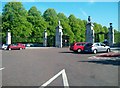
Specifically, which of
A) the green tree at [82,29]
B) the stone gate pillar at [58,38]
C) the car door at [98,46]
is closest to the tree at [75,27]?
the green tree at [82,29]

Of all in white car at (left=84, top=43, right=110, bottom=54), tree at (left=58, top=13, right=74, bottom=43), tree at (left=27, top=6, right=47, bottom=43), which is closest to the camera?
white car at (left=84, top=43, right=110, bottom=54)

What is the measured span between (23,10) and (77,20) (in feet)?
77.4

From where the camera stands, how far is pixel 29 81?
10367 mm

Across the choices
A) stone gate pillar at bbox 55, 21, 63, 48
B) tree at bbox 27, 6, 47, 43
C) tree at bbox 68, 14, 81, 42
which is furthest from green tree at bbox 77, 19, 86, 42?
stone gate pillar at bbox 55, 21, 63, 48

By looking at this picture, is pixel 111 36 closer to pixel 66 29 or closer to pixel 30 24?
pixel 30 24

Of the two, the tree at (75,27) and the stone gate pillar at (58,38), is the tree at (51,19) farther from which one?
the stone gate pillar at (58,38)

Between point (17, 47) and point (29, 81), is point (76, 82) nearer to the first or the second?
point (29, 81)

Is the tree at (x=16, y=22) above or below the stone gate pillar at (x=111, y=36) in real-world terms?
above

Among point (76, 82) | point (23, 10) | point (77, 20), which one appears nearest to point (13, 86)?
point (76, 82)

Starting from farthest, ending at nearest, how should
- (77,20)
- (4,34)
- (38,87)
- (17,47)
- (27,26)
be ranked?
(77,20) → (27,26) → (4,34) → (17,47) → (38,87)

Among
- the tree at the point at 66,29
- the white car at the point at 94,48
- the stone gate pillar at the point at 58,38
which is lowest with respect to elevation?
the white car at the point at 94,48

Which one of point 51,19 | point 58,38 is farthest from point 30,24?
point 58,38

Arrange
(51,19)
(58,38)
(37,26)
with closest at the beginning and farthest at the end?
(58,38) → (37,26) → (51,19)

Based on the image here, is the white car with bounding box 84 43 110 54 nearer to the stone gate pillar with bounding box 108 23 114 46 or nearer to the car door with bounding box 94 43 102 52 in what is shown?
the car door with bounding box 94 43 102 52
